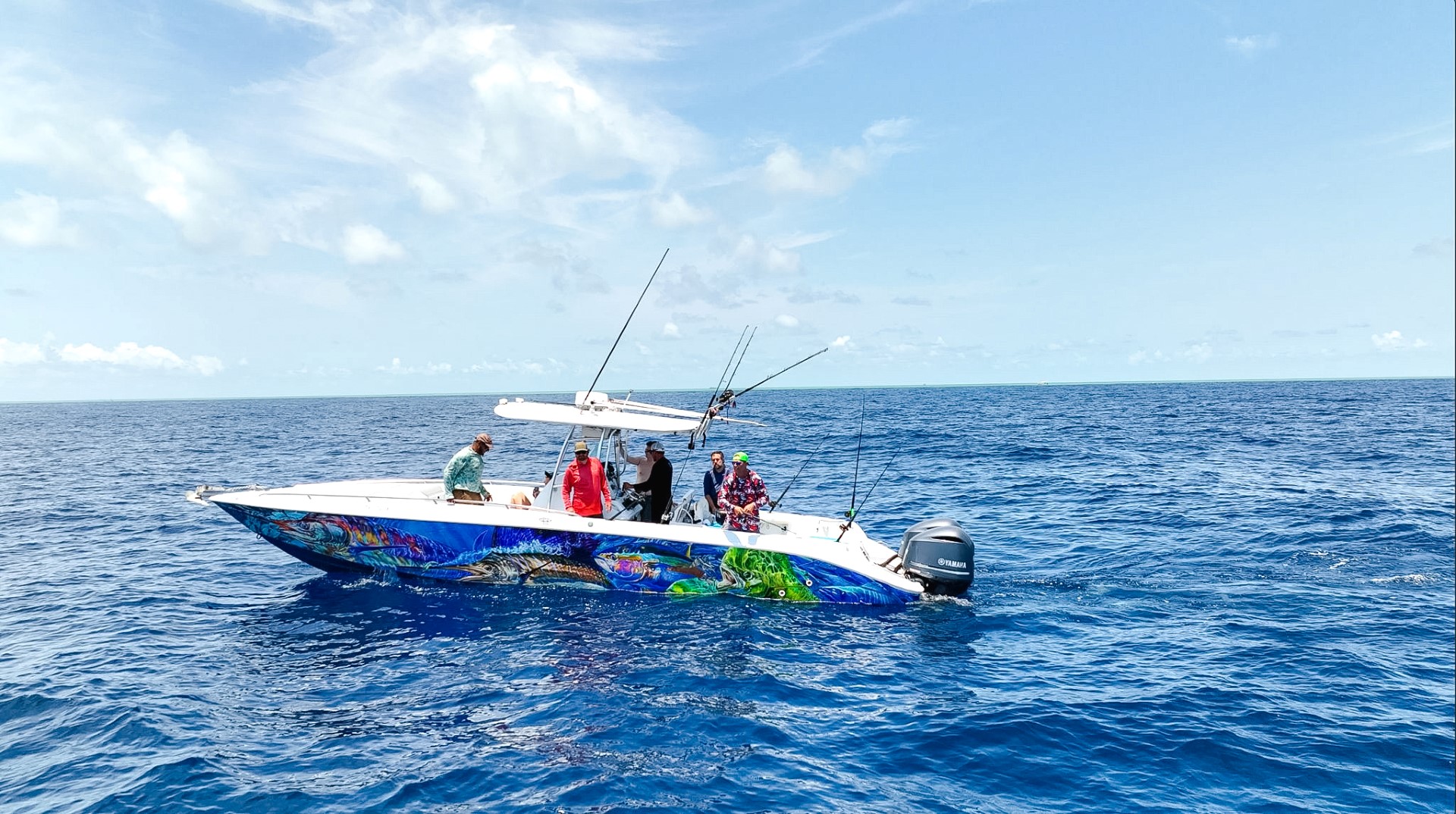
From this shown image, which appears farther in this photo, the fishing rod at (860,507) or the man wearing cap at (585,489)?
the fishing rod at (860,507)

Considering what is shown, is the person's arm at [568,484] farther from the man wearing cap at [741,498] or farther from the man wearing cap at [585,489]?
the man wearing cap at [741,498]

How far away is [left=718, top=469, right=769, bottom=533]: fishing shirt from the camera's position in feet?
→ 39.9

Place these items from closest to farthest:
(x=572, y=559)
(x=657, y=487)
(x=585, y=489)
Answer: (x=572, y=559) → (x=585, y=489) → (x=657, y=487)

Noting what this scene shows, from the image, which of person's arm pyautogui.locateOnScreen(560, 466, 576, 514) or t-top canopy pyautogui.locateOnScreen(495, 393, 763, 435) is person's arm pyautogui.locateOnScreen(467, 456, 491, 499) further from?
person's arm pyautogui.locateOnScreen(560, 466, 576, 514)

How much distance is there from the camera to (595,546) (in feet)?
39.8

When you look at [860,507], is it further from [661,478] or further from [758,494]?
[661,478]

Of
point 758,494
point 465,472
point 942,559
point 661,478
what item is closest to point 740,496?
point 758,494

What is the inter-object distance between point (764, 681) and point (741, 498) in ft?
11.5

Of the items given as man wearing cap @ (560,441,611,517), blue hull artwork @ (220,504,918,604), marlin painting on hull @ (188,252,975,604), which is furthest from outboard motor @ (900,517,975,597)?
man wearing cap @ (560,441,611,517)

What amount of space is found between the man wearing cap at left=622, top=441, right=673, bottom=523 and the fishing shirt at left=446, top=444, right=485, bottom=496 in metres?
2.81

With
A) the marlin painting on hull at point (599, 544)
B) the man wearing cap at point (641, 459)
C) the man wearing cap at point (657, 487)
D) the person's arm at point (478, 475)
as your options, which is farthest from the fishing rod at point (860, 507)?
the person's arm at point (478, 475)

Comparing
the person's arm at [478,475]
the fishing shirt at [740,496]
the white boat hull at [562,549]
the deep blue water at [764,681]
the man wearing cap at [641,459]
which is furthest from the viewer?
the man wearing cap at [641,459]

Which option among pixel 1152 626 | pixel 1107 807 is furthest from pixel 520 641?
pixel 1152 626

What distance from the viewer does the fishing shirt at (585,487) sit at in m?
12.4
